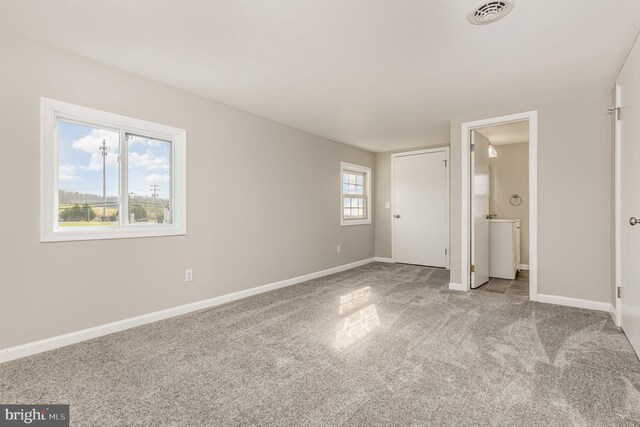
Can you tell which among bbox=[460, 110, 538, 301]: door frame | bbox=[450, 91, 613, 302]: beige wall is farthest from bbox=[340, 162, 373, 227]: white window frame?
bbox=[450, 91, 613, 302]: beige wall

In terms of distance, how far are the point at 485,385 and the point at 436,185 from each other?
4.42 meters

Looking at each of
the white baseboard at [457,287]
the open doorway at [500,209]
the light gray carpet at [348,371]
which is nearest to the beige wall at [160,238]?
the light gray carpet at [348,371]

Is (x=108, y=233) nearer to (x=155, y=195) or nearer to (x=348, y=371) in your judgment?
(x=155, y=195)

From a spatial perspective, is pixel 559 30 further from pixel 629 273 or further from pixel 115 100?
pixel 115 100

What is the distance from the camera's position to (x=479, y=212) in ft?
14.4

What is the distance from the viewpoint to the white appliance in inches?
188

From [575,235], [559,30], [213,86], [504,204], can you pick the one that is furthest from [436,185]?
[213,86]

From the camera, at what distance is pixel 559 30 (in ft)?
7.11

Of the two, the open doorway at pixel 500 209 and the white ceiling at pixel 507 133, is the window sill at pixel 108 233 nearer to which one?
the open doorway at pixel 500 209

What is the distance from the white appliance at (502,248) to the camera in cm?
478

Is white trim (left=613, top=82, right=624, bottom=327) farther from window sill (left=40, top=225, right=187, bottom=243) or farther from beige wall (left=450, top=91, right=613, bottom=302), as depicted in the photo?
window sill (left=40, top=225, right=187, bottom=243)

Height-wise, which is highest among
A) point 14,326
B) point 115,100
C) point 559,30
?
point 559,30

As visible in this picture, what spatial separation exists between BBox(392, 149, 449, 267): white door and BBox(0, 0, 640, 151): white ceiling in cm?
236

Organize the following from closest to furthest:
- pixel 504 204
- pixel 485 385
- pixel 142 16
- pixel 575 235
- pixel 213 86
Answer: pixel 485 385
pixel 142 16
pixel 213 86
pixel 575 235
pixel 504 204
